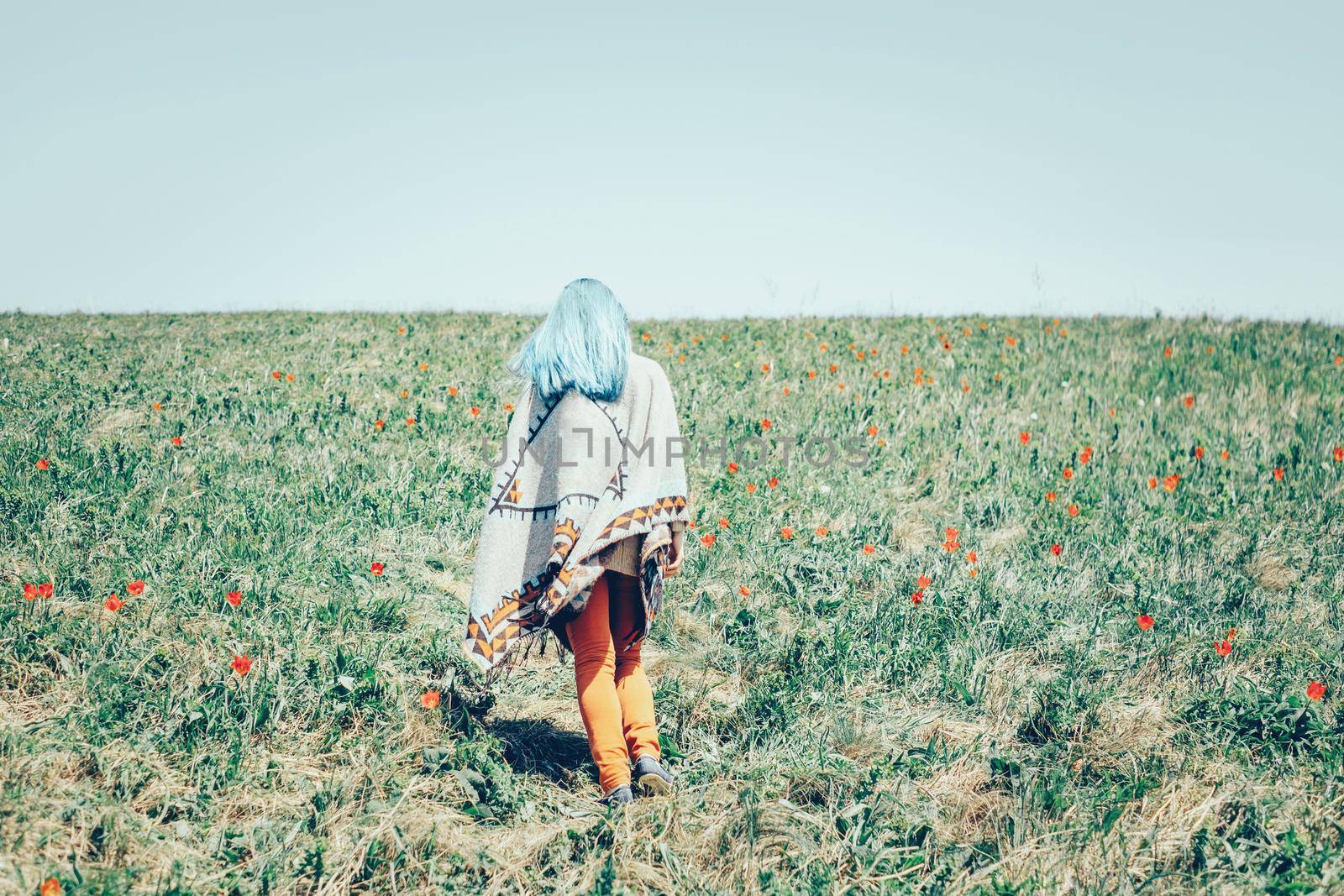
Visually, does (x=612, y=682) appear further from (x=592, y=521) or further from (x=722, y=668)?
(x=722, y=668)

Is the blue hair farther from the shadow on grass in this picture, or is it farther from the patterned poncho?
the shadow on grass

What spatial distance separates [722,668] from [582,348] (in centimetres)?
196

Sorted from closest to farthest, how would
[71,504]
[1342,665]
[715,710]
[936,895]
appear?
[936,895] < [715,710] < [1342,665] < [71,504]

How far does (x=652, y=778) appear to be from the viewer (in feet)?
10.6

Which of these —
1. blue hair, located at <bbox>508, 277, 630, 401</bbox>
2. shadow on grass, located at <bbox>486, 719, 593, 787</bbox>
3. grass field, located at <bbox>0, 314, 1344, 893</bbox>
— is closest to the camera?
grass field, located at <bbox>0, 314, 1344, 893</bbox>

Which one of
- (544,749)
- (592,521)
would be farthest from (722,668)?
(592,521)

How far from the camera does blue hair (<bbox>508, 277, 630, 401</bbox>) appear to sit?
316 cm

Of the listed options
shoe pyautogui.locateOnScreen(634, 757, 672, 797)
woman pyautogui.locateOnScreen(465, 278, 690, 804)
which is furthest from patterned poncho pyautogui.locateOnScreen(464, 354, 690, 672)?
shoe pyautogui.locateOnScreen(634, 757, 672, 797)

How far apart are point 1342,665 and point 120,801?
5369 millimetres

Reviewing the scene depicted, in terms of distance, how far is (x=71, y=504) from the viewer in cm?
494

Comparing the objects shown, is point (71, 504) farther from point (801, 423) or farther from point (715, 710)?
point (801, 423)

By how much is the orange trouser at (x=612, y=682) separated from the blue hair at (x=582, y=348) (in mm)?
766

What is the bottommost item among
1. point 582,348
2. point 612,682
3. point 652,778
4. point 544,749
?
point 544,749

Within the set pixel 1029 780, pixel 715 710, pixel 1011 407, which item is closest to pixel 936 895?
pixel 1029 780
